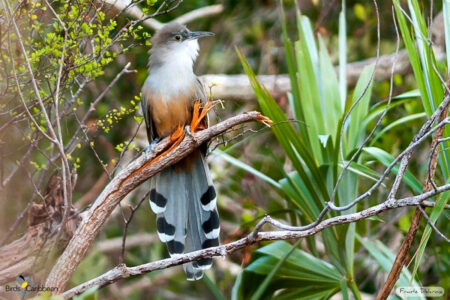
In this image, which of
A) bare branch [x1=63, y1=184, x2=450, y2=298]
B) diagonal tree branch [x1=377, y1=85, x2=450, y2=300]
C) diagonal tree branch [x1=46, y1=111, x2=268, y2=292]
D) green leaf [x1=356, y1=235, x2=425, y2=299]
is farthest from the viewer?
green leaf [x1=356, y1=235, x2=425, y2=299]

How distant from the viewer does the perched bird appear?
3551 millimetres

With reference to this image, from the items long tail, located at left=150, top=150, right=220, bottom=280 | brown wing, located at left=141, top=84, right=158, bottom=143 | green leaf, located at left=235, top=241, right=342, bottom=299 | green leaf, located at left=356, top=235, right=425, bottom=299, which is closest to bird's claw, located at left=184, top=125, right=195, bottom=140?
long tail, located at left=150, top=150, right=220, bottom=280

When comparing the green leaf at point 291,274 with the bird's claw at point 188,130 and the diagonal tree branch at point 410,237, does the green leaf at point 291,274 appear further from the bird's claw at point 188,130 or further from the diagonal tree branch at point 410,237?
the bird's claw at point 188,130

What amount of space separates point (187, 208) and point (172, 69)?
0.74 meters

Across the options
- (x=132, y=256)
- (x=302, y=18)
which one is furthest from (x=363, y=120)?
(x=132, y=256)

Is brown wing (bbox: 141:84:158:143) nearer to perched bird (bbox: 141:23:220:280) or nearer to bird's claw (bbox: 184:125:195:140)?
perched bird (bbox: 141:23:220:280)

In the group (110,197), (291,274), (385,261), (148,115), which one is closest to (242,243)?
(110,197)

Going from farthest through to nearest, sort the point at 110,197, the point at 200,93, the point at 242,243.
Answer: the point at 200,93, the point at 110,197, the point at 242,243

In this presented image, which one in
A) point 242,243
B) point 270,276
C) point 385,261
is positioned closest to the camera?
point 242,243

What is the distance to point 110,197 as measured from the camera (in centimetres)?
308

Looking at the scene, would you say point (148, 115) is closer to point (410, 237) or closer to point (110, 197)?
point (110, 197)

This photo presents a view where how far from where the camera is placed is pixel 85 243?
3.03 meters

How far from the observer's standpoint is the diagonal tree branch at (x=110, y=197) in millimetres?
2994

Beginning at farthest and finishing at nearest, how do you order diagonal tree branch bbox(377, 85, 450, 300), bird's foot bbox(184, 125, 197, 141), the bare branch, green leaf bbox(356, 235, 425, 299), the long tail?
green leaf bbox(356, 235, 425, 299) < the long tail < bird's foot bbox(184, 125, 197, 141) < diagonal tree branch bbox(377, 85, 450, 300) < the bare branch
